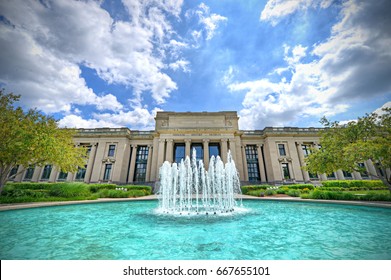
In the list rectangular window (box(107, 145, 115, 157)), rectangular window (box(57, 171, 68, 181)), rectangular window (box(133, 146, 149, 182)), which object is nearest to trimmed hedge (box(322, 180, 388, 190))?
rectangular window (box(133, 146, 149, 182))

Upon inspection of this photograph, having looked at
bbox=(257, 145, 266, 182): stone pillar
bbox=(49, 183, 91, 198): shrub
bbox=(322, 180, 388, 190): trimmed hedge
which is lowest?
bbox=(49, 183, 91, 198): shrub

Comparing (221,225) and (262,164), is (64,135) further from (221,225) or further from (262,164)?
(262,164)

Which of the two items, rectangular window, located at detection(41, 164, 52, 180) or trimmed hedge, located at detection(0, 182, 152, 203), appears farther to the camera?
rectangular window, located at detection(41, 164, 52, 180)

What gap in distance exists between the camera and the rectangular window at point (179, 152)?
34.0 metres

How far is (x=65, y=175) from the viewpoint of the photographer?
32.6 m

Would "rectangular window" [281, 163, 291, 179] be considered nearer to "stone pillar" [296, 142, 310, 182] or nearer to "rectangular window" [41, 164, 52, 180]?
"stone pillar" [296, 142, 310, 182]

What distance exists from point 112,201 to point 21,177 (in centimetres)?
3076

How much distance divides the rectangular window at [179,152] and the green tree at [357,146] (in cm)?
2315

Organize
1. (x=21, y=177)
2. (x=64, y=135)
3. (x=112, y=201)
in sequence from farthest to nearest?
(x=21, y=177)
(x=64, y=135)
(x=112, y=201)

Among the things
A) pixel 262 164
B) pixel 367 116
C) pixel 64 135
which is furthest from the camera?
pixel 262 164

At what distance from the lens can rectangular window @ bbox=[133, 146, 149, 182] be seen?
35.0m

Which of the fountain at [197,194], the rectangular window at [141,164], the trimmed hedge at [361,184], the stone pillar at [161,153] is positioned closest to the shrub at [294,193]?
the fountain at [197,194]

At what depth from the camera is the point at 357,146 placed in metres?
11.9
